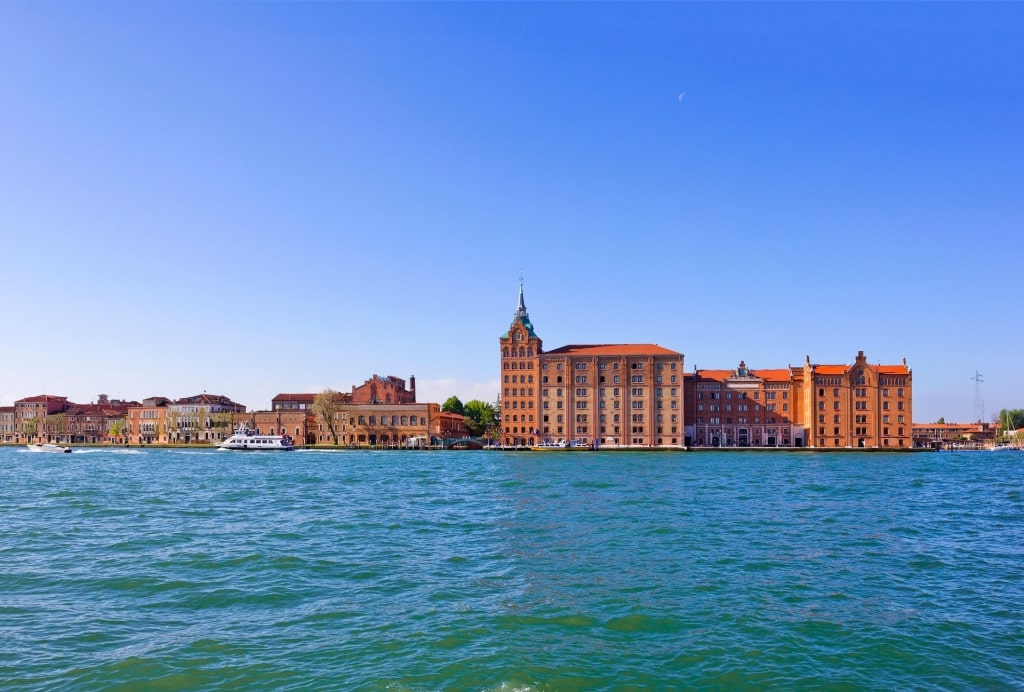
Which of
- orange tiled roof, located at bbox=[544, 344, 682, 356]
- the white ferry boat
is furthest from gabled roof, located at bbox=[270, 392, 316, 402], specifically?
orange tiled roof, located at bbox=[544, 344, 682, 356]

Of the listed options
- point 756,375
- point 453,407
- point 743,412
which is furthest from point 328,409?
point 756,375

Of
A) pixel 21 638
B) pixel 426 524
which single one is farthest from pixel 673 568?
pixel 21 638

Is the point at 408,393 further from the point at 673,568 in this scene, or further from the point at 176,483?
the point at 673,568

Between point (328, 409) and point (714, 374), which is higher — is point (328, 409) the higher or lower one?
the lower one

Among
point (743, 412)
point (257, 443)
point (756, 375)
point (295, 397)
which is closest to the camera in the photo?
point (257, 443)

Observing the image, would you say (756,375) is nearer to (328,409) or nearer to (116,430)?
(328,409)

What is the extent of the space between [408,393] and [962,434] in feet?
461

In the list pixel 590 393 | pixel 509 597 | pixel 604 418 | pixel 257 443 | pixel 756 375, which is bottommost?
pixel 257 443

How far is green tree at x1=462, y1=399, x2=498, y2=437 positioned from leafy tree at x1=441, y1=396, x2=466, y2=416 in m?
0.68

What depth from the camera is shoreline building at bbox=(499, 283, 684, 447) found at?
12338 cm

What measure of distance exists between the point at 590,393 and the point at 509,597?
109725 mm

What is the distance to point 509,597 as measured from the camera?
1702cm

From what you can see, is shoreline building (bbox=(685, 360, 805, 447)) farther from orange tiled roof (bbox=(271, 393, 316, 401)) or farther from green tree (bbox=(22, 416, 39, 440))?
green tree (bbox=(22, 416, 39, 440))

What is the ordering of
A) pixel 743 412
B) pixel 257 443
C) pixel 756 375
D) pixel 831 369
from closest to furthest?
pixel 257 443 < pixel 831 369 < pixel 743 412 < pixel 756 375
